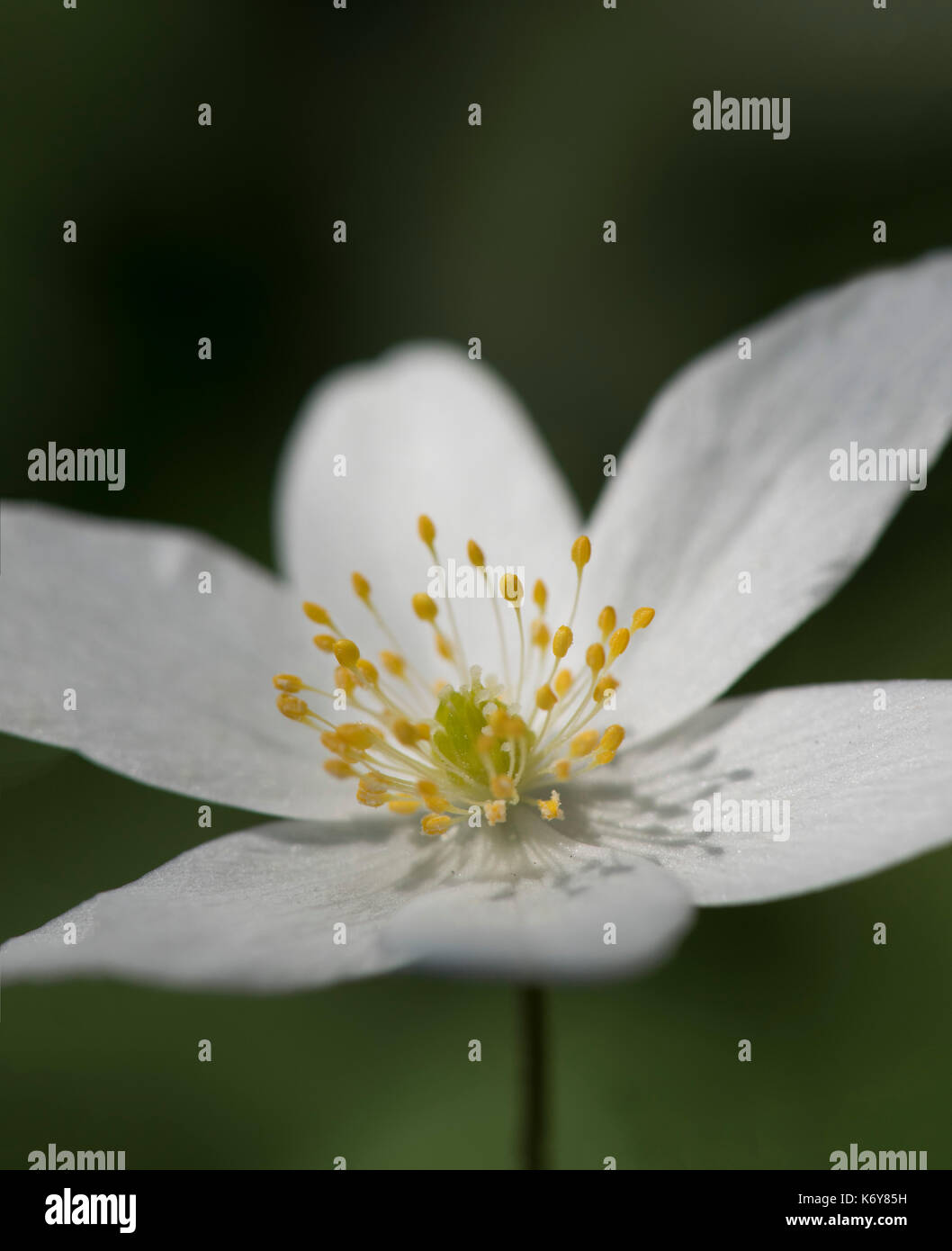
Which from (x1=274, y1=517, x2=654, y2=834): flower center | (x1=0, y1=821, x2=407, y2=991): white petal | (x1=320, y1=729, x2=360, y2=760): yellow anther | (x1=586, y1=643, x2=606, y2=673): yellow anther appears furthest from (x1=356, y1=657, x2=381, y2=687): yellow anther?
(x1=586, y1=643, x2=606, y2=673): yellow anther

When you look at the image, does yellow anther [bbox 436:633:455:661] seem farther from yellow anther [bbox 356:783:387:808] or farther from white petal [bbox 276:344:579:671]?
yellow anther [bbox 356:783:387:808]

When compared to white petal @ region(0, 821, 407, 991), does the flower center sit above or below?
above

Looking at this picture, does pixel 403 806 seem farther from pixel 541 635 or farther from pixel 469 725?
pixel 541 635

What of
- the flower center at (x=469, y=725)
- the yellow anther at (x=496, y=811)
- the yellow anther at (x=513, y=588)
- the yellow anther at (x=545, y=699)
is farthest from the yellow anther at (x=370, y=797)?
the yellow anther at (x=513, y=588)

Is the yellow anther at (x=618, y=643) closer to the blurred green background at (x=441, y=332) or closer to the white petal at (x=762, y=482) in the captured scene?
the white petal at (x=762, y=482)

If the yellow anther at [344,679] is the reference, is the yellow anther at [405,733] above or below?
below
